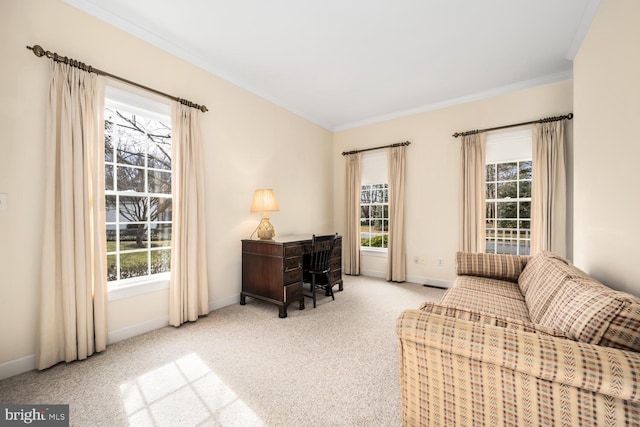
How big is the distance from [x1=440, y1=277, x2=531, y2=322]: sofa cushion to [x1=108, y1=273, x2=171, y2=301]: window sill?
2.75 meters

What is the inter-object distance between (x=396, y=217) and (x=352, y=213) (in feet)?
2.85

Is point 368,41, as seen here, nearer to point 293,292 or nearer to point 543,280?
point 543,280

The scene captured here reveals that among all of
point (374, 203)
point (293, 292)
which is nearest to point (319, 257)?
point (293, 292)

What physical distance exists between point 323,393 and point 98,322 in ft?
6.44

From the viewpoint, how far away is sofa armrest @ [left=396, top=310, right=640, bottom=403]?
858mm

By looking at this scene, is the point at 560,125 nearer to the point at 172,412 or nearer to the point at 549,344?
the point at 549,344

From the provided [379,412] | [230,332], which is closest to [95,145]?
[230,332]

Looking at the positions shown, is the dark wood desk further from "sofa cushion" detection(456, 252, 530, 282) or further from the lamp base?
"sofa cushion" detection(456, 252, 530, 282)

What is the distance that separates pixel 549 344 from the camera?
0.96 meters

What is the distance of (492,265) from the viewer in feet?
9.26

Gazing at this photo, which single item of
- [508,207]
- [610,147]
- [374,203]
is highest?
[610,147]

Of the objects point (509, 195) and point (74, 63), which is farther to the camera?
point (509, 195)

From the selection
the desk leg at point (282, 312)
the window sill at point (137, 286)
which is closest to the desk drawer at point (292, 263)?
the desk leg at point (282, 312)

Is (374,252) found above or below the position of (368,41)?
below
